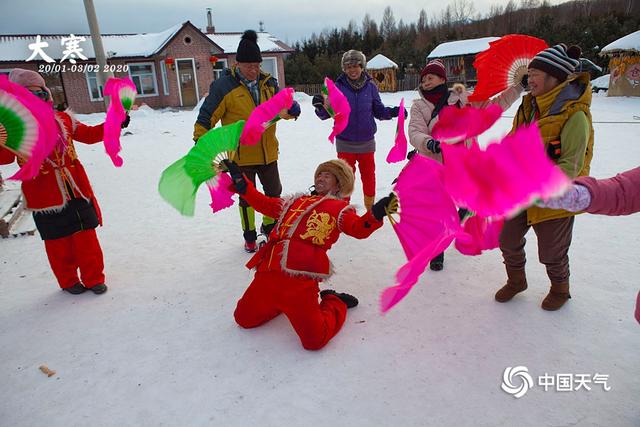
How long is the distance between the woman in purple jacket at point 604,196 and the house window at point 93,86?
23.1 m

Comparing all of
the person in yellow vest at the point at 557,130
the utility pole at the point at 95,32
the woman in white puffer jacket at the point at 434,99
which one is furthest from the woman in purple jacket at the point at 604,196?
the utility pole at the point at 95,32

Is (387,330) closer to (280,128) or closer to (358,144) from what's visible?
(358,144)

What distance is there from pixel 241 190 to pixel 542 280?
2252 mm

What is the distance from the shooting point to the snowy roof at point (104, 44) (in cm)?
1923

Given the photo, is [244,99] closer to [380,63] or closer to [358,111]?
[358,111]

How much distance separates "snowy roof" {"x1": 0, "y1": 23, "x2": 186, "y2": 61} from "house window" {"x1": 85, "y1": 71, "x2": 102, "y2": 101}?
907 mm

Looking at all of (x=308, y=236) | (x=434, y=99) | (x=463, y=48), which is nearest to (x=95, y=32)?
(x=434, y=99)

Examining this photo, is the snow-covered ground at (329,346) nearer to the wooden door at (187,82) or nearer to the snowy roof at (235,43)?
the wooden door at (187,82)

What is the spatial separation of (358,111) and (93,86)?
21421 millimetres

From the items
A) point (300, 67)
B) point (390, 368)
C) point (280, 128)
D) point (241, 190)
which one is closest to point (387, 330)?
point (390, 368)

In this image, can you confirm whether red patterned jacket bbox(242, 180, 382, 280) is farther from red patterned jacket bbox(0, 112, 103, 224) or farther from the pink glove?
red patterned jacket bbox(0, 112, 103, 224)

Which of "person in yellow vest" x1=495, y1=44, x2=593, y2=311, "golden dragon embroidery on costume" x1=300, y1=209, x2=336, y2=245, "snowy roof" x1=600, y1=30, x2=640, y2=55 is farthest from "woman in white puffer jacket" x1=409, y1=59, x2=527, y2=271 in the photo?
"snowy roof" x1=600, y1=30, x2=640, y2=55

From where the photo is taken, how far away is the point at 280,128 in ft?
39.6

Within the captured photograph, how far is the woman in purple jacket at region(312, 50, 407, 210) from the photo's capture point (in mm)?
3770
